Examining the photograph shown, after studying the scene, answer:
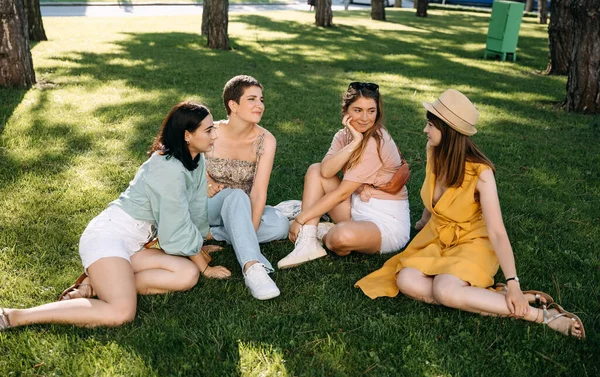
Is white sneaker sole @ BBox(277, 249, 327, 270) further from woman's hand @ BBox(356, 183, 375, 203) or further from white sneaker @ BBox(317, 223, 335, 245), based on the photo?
woman's hand @ BBox(356, 183, 375, 203)

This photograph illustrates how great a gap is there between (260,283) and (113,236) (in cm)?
90

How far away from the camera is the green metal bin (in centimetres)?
1257

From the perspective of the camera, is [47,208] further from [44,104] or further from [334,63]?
[334,63]

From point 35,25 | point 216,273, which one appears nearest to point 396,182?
point 216,273

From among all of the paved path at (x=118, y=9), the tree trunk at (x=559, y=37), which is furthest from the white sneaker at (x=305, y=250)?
the paved path at (x=118, y=9)

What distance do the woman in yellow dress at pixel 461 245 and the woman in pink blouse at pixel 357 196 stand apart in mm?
386

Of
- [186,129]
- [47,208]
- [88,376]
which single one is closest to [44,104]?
[47,208]

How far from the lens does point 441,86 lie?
9.86 m

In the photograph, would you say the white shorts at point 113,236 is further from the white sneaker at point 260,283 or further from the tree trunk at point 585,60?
the tree trunk at point 585,60

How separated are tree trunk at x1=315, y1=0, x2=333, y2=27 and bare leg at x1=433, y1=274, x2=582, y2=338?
15.2 meters

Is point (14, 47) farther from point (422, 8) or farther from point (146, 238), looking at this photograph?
point (422, 8)

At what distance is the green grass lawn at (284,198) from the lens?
9.77ft

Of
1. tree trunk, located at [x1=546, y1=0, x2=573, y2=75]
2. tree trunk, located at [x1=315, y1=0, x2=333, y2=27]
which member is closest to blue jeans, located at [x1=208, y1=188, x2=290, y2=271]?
tree trunk, located at [x1=546, y1=0, x2=573, y2=75]

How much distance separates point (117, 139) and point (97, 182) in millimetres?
1254
